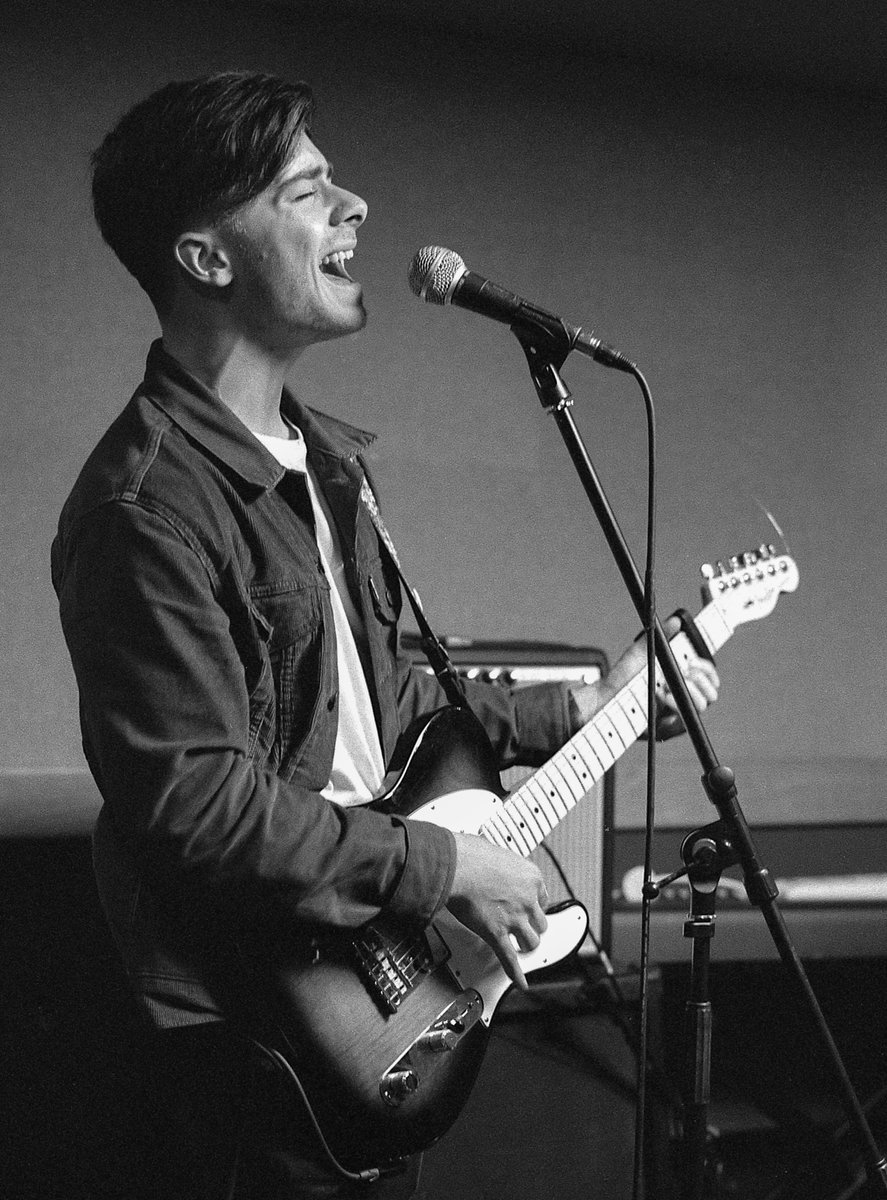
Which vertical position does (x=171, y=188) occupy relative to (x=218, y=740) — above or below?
above

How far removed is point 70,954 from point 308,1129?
2.44 feet

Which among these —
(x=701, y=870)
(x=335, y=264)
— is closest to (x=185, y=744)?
(x=701, y=870)

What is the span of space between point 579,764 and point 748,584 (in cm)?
39

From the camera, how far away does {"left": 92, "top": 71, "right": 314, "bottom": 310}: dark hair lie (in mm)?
1616

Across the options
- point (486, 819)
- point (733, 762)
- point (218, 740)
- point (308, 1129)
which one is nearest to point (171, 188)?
point (218, 740)

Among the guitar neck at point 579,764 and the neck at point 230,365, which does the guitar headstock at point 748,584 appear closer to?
the guitar neck at point 579,764

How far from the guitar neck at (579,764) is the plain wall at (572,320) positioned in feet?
4.39

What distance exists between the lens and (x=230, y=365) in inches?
64.5

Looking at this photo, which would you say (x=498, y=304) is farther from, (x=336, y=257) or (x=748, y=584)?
(x=748, y=584)

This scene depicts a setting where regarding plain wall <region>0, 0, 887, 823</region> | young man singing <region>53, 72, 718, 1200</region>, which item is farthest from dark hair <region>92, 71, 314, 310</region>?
plain wall <region>0, 0, 887, 823</region>

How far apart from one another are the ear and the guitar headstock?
82 centimetres

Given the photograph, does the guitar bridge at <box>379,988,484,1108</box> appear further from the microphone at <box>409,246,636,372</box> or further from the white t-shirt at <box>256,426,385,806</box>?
the microphone at <box>409,246,636,372</box>

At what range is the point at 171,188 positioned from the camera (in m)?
1.64

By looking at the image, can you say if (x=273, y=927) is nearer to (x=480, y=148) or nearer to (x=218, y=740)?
(x=218, y=740)
